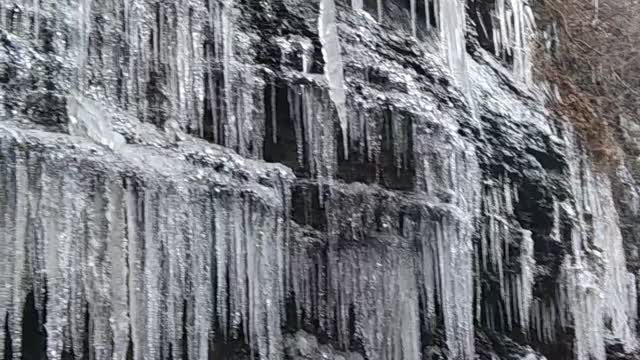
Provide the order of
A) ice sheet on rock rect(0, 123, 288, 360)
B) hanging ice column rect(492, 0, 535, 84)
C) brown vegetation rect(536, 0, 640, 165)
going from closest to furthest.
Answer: ice sheet on rock rect(0, 123, 288, 360) → hanging ice column rect(492, 0, 535, 84) → brown vegetation rect(536, 0, 640, 165)

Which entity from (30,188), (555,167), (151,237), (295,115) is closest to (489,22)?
(555,167)

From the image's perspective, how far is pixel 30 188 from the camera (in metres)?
3.46

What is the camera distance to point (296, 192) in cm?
456

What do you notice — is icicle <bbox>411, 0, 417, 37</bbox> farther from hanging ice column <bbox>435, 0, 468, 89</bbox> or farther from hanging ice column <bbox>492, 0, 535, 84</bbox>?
hanging ice column <bbox>492, 0, 535, 84</bbox>

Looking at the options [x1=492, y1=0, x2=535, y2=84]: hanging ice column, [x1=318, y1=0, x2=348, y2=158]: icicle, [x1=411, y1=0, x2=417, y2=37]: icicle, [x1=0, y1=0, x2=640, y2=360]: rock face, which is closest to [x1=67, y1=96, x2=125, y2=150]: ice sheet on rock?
[x1=0, y1=0, x2=640, y2=360]: rock face

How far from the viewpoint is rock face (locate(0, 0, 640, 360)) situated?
358 cm

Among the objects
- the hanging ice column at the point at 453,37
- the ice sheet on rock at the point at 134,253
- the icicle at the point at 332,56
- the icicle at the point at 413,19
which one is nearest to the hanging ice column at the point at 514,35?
the hanging ice column at the point at 453,37

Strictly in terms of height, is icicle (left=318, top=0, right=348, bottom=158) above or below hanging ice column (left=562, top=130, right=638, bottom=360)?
above

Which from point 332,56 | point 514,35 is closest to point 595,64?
point 514,35

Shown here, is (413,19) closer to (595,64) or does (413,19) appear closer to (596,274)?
(595,64)

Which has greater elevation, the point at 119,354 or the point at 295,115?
the point at 295,115

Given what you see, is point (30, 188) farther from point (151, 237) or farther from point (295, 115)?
point (295, 115)

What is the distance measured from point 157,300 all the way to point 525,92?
266 centimetres

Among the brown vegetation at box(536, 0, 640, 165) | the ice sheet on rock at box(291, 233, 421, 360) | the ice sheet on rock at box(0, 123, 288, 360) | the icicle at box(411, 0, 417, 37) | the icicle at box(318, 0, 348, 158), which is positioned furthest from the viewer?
the brown vegetation at box(536, 0, 640, 165)
